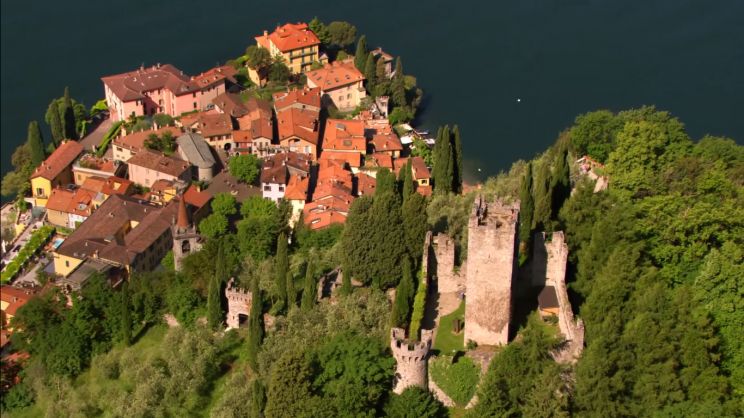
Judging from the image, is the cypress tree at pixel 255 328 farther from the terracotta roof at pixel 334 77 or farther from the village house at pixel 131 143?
the terracotta roof at pixel 334 77

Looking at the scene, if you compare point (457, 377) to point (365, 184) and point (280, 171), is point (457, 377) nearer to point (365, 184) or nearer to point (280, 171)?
point (365, 184)

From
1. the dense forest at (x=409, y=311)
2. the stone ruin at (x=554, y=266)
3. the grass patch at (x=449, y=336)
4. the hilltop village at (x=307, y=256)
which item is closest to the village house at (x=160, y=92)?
the hilltop village at (x=307, y=256)

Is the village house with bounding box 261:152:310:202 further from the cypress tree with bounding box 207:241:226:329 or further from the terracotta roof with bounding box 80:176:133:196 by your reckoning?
the cypress tree with bounding box 207:241:226:329

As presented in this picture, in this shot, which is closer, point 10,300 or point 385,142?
point 10,300

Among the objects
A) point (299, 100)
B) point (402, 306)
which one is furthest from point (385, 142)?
point (402, 306)

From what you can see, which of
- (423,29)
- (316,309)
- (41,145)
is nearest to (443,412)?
(316,309)

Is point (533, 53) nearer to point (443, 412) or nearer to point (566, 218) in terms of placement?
point (566, 218)

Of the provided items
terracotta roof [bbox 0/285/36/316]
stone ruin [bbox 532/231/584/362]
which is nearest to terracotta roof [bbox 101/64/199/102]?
terracotta roof [bbox 0/285/36/316]
